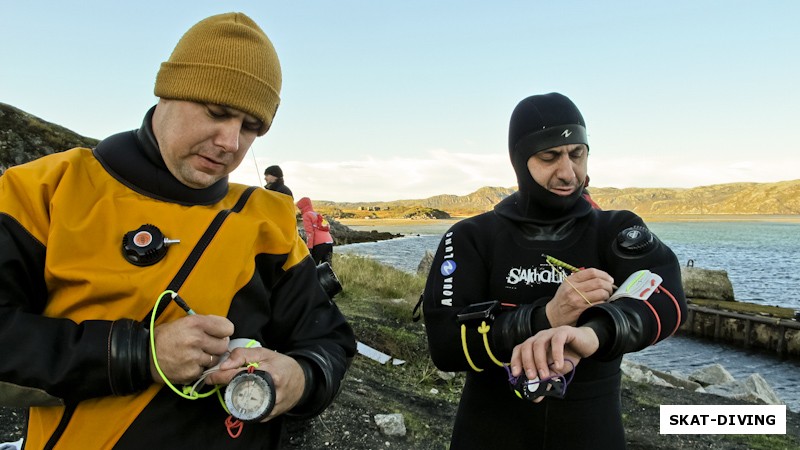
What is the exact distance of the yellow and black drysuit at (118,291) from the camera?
1.48 meters

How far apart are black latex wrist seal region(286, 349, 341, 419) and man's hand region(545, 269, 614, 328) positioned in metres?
0.98

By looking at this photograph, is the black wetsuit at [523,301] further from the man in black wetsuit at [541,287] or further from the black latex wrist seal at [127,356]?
the black latex wrist seal at [127,356]

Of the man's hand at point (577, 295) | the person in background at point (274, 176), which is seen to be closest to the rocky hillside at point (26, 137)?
the person in background at point (274, 176)

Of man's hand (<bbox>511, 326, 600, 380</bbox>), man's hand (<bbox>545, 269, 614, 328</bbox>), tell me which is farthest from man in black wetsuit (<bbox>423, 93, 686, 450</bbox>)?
man's hand (<bbox>511, 326, 600, 380</bbox>)

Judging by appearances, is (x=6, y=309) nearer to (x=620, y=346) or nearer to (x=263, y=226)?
(x=263, y=226)

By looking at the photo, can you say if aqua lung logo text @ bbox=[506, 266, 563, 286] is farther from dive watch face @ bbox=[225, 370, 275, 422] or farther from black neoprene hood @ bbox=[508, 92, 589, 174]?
dive watch face @ bbox=[225, 370, 275, 422]

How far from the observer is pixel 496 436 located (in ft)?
8.89

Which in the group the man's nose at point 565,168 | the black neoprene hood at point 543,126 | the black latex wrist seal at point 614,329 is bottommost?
the black latex wrist seal at point 614,329

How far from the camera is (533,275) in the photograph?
2707 millimetres

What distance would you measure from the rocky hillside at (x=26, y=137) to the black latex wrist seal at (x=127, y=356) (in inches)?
456

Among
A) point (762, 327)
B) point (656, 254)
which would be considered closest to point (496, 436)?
point (656, 254)

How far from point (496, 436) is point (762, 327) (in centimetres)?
3109

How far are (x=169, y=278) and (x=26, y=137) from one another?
12769 millimetres

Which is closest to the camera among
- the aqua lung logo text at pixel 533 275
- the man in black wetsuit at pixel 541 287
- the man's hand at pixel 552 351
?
the man's hand at pixel 552 351
